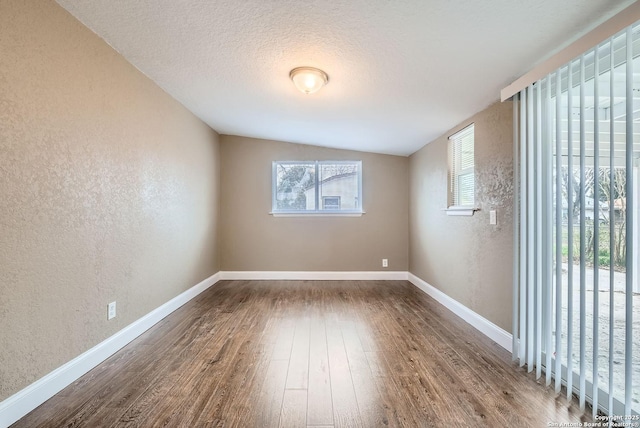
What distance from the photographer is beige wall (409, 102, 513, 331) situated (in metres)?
2.29

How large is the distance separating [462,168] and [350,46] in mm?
1997

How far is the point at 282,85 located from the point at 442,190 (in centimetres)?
223

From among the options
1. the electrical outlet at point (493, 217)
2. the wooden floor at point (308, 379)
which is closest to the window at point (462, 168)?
the electrical outlet at point (493, 217)

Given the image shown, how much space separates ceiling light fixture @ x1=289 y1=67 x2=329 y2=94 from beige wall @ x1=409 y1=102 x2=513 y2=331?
1.51m

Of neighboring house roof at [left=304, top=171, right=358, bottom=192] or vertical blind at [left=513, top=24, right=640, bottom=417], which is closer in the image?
vertical blind at [left=513, top=24, right=640, bottom=417]

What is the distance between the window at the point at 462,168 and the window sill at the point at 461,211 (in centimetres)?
9

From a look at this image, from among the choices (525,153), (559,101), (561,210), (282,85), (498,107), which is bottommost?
(561,210)

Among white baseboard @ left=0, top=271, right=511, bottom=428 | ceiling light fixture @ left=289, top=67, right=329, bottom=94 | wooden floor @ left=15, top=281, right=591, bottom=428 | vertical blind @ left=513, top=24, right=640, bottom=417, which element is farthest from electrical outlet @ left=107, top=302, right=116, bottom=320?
vertical blind @ left=513, top=24, right=640, bottom=417

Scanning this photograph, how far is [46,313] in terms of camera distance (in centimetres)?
166

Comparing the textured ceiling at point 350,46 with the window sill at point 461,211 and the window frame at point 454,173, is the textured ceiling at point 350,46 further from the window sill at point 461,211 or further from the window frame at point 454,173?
the window sill at point 461,211

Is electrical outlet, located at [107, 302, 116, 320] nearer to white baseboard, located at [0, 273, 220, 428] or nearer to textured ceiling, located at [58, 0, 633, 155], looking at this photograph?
white baseboard, located at [0, 273, 220, 428]

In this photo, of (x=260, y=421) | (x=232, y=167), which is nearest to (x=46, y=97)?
(x=260, y=421)

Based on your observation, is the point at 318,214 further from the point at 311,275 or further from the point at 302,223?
the point at 311,275

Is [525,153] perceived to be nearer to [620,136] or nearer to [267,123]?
[620,136]
